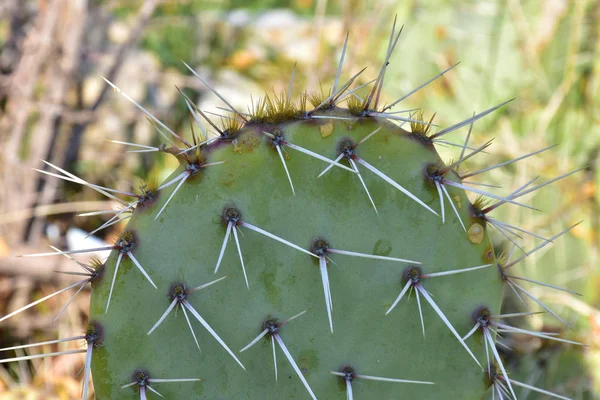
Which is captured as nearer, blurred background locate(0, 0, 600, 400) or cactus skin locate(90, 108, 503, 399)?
cactus skin locate(90, 108, 503, 399)

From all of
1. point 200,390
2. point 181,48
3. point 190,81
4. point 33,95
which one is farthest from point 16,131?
point 200,390

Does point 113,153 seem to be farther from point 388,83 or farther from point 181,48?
point 388,83

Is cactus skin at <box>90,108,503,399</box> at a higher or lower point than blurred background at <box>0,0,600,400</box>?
lower

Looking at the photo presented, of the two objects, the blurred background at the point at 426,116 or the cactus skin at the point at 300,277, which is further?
the blurred background at the point at 426,116

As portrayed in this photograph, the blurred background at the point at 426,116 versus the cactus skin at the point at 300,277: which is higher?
the blurred background at the point at 426,116

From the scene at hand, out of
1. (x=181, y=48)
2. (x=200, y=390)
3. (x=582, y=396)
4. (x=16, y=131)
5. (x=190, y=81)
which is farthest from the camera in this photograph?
(x=181, y=48)
